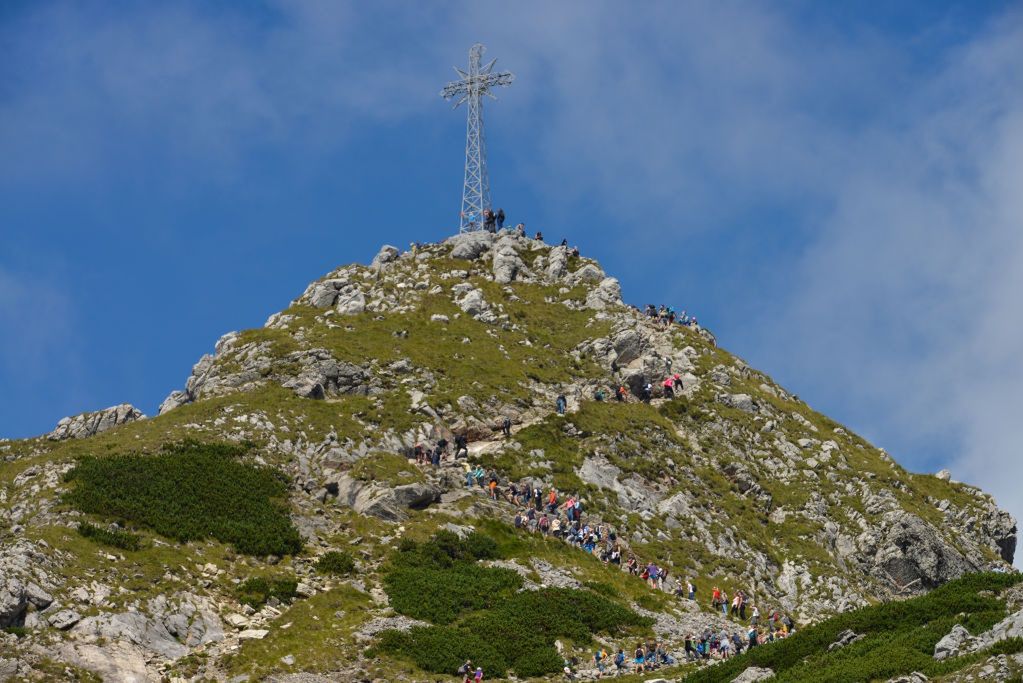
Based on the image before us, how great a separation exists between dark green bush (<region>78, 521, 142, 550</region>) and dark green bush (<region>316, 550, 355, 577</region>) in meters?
9.33

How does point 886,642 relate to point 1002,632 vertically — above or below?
above

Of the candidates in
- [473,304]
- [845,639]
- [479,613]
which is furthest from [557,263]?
[845,639]

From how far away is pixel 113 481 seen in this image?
213 feet

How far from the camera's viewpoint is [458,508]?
7094cm

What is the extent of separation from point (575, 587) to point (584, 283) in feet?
174

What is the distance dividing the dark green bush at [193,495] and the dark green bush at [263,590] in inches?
155

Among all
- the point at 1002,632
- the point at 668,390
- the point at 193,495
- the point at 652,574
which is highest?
the point at 668,390

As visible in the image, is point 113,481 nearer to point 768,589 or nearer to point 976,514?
point 768,589

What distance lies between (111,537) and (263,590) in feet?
26.9

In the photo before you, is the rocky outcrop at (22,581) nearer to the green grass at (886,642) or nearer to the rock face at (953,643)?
the green grass at (886,642)

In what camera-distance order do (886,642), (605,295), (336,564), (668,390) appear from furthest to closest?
(605,295) → (668,390) → (336,564) → (886,642)

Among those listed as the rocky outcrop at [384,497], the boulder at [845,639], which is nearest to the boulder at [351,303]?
the rocky outcrop at [384,497]

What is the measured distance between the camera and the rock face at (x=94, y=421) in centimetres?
8562

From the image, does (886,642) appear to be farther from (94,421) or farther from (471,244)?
(471,244)
